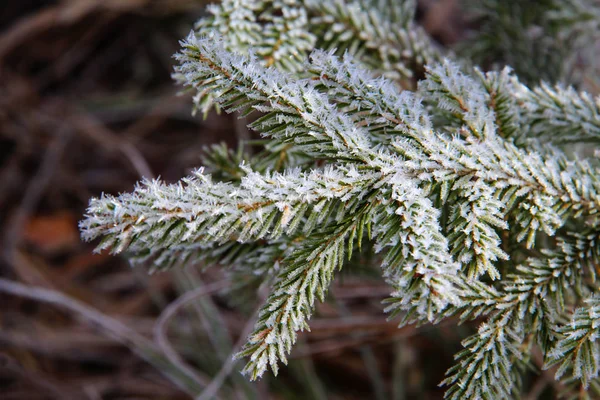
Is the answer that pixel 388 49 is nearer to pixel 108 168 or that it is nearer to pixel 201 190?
pixel 201 190

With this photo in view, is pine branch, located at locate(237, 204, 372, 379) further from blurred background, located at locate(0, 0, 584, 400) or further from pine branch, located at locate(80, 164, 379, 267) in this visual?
blurred background, located at locate(0, 0, 584, 400)

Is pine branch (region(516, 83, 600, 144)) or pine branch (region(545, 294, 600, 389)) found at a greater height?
pine branch (region(516, 83, 600, 144))

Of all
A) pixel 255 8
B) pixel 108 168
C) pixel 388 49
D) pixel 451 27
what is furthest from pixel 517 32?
pixel 108 168

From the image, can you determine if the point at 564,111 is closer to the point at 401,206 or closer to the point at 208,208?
the point at 401,206

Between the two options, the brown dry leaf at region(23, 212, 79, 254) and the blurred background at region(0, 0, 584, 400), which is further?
the brown dry leaf at region(23, 212, 79, 254)

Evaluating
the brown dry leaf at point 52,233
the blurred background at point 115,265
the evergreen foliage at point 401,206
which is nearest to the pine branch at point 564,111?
the evergreen foliage at point 401,206

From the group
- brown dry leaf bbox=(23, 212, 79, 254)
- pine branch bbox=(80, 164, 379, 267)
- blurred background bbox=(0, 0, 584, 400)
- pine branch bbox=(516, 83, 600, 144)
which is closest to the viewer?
pine branch bbox=(80, 164, 379, 267)

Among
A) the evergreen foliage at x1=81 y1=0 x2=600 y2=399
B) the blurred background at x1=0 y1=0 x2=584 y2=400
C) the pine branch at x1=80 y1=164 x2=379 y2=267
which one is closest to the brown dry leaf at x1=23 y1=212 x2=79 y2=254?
the blurred background at x1=0 y1=0 x2=584 y2=400
